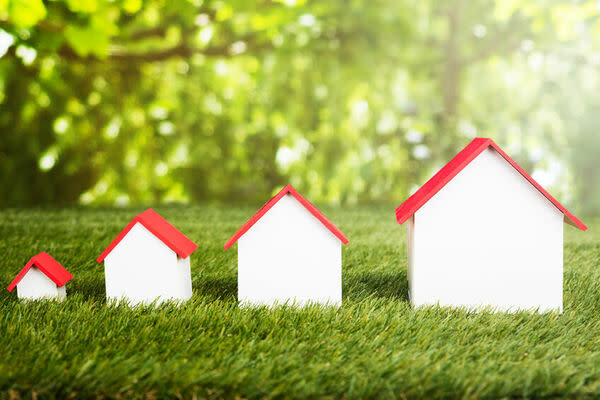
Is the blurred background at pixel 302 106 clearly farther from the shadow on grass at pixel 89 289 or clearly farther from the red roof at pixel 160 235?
the red roof at pixel 160 235

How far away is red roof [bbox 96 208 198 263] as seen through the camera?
2316mm

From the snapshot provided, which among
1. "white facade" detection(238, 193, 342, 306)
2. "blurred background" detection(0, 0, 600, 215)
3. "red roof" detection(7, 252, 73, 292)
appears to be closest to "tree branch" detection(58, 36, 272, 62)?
"blurred background" detection(0, 0, 600, 215)

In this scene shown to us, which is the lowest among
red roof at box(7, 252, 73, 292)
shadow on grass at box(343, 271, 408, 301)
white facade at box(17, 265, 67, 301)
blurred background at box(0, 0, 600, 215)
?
white facade at box(17, 265, 67, 301)

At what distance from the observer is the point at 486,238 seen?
2402 mm

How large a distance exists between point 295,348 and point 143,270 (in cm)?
80

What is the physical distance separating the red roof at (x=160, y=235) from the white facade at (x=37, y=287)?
0.31 m

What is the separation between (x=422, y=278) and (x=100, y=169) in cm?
559

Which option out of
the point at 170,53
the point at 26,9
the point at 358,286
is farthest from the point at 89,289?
the point at 170,53

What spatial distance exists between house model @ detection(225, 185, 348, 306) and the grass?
8 cm

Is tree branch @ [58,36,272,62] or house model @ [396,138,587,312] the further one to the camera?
tree branch @ [58,36,272,62]

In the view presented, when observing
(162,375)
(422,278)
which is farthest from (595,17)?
(162,375)

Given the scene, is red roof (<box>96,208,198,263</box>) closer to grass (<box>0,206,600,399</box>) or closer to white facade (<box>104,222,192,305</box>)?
white facade (<box>104,222,192,305</box>)

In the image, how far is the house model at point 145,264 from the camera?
235cm

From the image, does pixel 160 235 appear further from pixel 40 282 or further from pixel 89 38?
pixel 89 38
